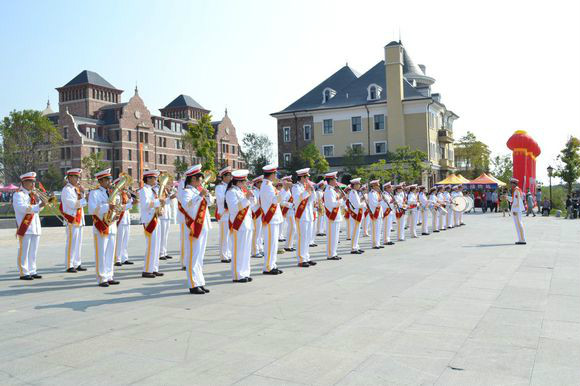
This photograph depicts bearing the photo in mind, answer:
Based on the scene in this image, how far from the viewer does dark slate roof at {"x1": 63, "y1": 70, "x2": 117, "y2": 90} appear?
3386 inches

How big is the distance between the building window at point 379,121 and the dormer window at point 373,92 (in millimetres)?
2086

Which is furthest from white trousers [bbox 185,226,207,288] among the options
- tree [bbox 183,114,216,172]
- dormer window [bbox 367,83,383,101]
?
dormer window [bbox 367,83,383,101]

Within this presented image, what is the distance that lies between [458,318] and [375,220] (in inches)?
363

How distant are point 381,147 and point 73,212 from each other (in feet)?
161

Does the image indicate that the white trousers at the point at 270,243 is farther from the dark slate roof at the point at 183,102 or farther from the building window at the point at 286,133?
the dark slate roof at the point at 183,102

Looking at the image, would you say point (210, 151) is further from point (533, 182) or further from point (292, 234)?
point (292, 234)

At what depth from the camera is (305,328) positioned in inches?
248

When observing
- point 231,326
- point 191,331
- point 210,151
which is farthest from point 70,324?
point 210,151

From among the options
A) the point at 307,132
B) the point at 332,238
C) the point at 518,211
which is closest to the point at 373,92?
the point at 307,132

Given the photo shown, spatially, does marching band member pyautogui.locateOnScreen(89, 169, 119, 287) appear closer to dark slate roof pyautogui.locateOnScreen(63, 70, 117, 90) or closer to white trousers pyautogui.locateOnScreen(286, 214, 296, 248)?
white trousers pyautogui.locateOnScreen(286, 214, 296, 248)

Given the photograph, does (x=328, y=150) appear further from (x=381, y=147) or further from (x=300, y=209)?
(x=300, y=209)

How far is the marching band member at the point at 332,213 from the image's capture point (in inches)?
512

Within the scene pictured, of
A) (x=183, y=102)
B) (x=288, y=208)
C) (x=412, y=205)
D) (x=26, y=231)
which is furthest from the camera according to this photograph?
(x=183, y=102)

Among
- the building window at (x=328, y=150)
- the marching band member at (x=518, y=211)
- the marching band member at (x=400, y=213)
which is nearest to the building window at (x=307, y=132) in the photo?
the building window at (x=328, y=150)
